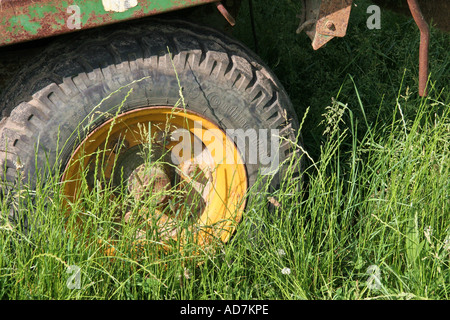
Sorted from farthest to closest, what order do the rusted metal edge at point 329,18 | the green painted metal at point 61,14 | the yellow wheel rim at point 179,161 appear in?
the yellow wheel rim at point 179,161 → the rusted metal edge at point 329,18 → the green painted metal at point 61,14

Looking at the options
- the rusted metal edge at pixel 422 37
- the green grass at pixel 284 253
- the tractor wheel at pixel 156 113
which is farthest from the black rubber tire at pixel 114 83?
the rusted metal edge at pixel 422 37

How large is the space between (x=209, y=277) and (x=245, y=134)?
583 millimetres

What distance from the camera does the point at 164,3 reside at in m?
2.06

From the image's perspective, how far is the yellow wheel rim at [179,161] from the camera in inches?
91.3

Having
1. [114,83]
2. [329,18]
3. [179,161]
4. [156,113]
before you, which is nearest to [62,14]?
[114,83]

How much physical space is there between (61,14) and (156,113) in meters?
0.54

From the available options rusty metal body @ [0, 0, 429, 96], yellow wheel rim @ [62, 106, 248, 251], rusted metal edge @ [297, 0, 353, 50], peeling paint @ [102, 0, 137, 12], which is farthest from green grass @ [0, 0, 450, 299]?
peeling paint @ [102, 0, 137, 12]

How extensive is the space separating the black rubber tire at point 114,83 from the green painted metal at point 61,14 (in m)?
0.22

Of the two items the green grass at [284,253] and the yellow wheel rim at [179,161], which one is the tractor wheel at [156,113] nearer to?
the yellow wheel rim at [179,161]

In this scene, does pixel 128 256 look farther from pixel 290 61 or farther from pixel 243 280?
pixel 290 61

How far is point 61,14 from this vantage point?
6.61 ft

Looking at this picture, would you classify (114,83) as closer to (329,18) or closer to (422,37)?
(329,18)

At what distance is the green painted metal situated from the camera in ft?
6.51

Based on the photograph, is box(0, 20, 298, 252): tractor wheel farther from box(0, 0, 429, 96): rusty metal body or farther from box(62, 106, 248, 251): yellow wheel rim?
box(0, 0, 429, 96): rusty metal body
